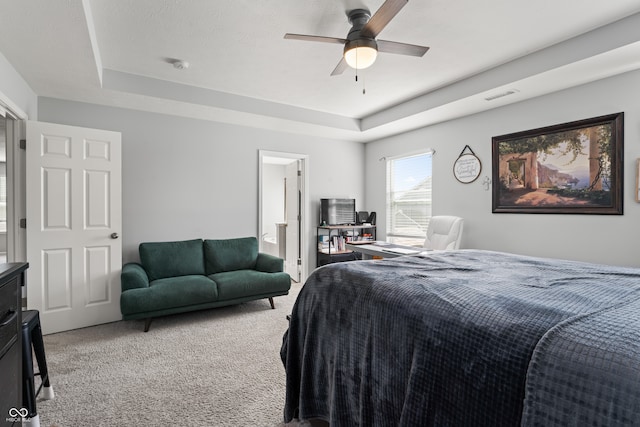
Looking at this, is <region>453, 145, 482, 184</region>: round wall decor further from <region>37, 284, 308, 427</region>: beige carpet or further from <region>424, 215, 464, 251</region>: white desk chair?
<region>37, 284, 308, 427</region>: beige carpet

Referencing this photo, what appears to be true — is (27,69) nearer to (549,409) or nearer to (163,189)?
(163,189)

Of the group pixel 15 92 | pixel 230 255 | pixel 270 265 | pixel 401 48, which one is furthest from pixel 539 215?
pixel 15 92

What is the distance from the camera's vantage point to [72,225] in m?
3.17

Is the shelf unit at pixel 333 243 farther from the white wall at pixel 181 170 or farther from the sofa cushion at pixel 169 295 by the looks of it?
the sofa cushion at pixel 169 295

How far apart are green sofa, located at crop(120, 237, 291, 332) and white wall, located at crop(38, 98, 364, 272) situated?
1.01 ft

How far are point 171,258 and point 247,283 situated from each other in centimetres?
99

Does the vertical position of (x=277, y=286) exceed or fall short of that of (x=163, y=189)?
it falls short

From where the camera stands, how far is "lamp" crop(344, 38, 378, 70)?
2236mm

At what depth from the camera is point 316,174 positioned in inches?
207

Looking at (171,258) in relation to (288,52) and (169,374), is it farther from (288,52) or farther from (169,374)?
(288,52)

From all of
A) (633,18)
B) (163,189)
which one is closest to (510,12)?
(633,18)

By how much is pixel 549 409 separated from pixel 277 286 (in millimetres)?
3256

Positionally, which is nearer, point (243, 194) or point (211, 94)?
point (211, 94)

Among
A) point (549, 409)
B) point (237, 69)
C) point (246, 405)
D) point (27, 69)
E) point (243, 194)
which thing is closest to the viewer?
point (549, 409)
